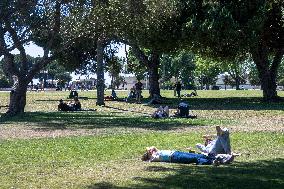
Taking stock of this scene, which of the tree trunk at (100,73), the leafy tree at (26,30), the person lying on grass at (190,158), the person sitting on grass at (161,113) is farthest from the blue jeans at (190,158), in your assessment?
the tree trunk at (100,73)

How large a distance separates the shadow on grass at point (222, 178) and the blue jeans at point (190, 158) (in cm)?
40

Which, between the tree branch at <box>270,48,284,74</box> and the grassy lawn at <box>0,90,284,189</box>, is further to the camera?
the tree branch at <box>270,48,284,74</box>

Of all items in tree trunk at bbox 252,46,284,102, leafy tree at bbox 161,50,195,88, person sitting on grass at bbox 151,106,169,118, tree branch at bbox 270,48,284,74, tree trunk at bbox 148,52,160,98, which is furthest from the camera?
leafy tree at bbox 161,50,195,88

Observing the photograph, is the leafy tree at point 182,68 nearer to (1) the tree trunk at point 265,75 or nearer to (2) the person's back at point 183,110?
(1) the tree trunk at point 265,75

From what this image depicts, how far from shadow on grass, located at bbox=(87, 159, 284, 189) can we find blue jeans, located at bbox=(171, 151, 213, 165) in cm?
40

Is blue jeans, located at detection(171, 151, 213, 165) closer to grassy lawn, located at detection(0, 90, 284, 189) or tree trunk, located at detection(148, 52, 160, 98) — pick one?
grassy lawn, located at detection(0, 90, 284, 189)

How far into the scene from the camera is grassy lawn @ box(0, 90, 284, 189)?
10303 millimetres

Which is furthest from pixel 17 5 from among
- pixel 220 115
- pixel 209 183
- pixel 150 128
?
pixel 220 115

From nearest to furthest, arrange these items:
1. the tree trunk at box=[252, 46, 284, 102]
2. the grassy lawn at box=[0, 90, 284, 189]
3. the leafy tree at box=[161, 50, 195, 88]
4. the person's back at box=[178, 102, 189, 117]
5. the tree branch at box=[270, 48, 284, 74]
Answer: the grassy lawn at box=[0, 90, 284, 189] → the person's back at box=[178, 102, 189, 117] → the tree trunk at box=[252, 46, 284, 102] → the tree branch at box=[270, 48, 284, 74] → the leafy tree at box=[161, 50, 195, 88]

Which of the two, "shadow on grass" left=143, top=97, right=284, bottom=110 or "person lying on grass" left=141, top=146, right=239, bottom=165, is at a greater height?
"shadow on grass" left=143, top=97, right=284, bottom=110

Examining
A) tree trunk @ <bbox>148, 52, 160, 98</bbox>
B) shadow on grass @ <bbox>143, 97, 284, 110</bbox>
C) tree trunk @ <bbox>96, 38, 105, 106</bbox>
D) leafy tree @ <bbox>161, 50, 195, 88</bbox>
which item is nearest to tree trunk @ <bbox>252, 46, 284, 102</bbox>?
shadow on grass @ <bbox>143, 97, 284, 110</bbox>

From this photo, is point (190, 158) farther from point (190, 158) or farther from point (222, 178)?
point (222, 178)

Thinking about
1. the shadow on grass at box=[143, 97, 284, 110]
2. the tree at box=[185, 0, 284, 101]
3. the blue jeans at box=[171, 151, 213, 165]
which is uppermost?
the tree at box=[185, 0, 284, 101]

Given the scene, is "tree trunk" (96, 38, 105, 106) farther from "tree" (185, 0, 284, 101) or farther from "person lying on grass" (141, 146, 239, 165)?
"person lying on grass" (141, 146, 239, 165)
